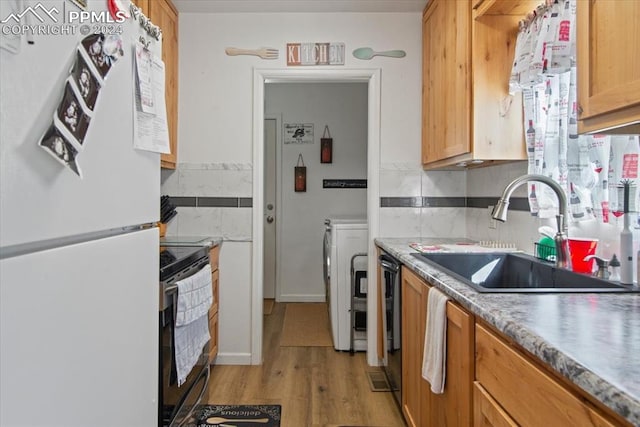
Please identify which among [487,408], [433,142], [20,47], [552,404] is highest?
[433,142]

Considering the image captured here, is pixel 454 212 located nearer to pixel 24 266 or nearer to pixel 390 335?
pixel 390 335

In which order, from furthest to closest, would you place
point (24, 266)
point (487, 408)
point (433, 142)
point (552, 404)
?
point (433, 142) → point (487, 408) → point (552, 404) → point (24, 266)

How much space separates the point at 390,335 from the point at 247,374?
3.44 ft

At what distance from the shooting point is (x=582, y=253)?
4.99 feet

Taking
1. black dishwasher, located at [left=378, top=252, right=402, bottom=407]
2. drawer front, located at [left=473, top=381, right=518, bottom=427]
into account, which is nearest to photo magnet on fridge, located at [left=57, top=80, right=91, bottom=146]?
drawer front, located at [left=473, top=381, right=518, bottom=427]

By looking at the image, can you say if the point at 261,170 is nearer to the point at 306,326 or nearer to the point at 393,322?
the point at 393,322

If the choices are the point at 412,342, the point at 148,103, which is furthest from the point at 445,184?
the point at 148,103

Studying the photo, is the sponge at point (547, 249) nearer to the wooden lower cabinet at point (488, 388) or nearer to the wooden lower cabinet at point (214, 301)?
the wooden lower cabinet at point (488, 388)

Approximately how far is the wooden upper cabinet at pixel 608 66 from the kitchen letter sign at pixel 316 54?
1884 millimetres

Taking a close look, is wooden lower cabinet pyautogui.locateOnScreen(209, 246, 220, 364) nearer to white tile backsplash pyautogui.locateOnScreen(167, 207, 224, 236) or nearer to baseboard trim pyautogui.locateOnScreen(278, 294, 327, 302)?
white tile backsplash pyautogui.locateOnScreen(167, 207, 224, 236)

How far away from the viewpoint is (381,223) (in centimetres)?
291

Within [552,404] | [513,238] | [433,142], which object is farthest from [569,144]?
[552,404]

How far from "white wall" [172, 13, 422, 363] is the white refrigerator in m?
1.88

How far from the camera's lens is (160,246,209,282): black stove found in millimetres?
1680
